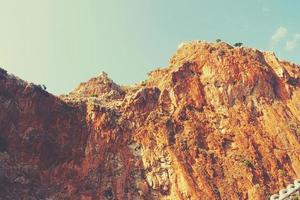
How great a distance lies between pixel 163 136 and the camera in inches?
2094

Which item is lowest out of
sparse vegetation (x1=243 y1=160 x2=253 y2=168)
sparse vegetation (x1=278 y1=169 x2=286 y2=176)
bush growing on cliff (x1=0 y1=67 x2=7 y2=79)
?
sparse vegetation (x1=278 y1=169 x2=286 y2=176)

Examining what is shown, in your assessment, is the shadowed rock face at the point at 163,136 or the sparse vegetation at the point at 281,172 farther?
the sparse vegetation at the point at 281,172

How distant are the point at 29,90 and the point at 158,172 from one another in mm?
16001

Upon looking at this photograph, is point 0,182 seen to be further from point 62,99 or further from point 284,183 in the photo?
point 284,183

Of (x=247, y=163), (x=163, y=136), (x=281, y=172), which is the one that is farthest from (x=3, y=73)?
(x=281, y=172)

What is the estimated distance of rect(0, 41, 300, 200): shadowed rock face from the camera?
48.5 metres

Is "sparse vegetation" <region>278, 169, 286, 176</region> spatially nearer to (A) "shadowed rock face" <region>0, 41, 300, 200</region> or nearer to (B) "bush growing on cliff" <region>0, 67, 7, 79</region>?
(A) "shadowed rock face" <region>0, 41, 300, 200</region>

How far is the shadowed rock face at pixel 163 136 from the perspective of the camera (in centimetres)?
4853

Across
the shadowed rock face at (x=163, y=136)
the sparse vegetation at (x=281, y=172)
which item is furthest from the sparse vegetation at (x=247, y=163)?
the sparse vegetation at (x=281, y=172)

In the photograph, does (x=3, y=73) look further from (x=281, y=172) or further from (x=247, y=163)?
(x=281, y=172)

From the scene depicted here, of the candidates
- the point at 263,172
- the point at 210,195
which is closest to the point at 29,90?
the point at 210,195

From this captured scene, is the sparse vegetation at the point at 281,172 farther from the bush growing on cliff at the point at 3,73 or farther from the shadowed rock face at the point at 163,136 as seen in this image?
the bush growing on cliff at the point at 3,73

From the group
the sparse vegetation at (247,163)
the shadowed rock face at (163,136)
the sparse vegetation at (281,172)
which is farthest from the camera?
the sparse vegetation at (281,172)

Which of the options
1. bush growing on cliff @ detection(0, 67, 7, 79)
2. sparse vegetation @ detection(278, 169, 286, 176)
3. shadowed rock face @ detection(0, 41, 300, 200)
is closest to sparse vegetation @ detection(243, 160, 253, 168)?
shadowed rock face @ detection(0, 41, 300, 200)
